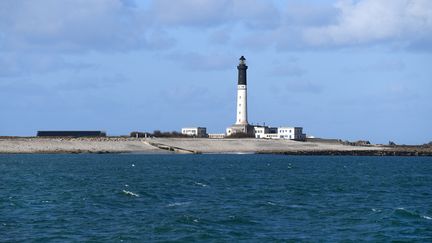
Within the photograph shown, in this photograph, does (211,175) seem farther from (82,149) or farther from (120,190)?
(82,149)

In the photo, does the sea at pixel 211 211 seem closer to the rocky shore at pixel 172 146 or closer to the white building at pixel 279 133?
the rocky shore at pixel 172 146

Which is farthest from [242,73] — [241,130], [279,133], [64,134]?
[64,134]

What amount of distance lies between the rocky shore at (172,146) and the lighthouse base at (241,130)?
5415mm

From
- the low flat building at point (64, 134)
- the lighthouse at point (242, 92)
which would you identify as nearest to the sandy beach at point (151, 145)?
the lighthouse at point (242, 92)

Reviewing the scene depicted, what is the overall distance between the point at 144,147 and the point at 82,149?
42.6 ft

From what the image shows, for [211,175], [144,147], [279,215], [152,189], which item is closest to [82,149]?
[144,147]

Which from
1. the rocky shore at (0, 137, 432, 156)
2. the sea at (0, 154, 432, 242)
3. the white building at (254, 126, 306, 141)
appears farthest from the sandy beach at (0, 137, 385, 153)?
the sea at (0, 154, 432, 242)

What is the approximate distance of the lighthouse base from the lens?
183500mm

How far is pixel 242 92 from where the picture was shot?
18175 cm

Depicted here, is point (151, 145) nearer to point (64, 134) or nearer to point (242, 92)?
point (242, 92)

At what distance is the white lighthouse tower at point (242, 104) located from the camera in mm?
181750

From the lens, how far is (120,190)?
5809cm

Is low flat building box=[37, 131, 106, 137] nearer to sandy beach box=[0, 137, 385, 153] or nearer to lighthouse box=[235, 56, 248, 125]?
sandy beach box=[0, 137, 385, 153]

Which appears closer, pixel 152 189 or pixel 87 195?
pixel 87 195
